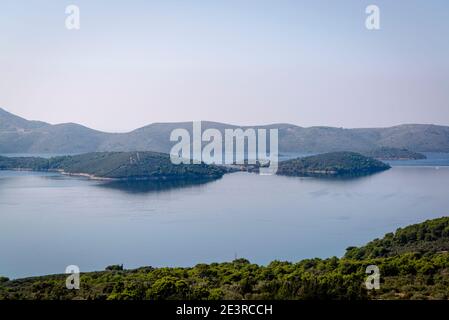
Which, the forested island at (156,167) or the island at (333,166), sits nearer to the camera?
the forested island at (156,167)

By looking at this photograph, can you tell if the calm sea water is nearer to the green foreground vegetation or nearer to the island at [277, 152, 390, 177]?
the green foreground vegetation

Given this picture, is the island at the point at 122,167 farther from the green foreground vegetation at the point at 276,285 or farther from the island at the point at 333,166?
the green foreground vegetation at the point at 276,285

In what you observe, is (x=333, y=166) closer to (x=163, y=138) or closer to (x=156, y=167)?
(x=156, y=167)

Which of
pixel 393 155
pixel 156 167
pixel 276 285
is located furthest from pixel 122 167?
pixel 393 155

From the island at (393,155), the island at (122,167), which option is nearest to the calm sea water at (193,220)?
the island at (122,167)

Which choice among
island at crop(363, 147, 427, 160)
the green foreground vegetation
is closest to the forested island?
island at crop(363, 147, 427, 160)

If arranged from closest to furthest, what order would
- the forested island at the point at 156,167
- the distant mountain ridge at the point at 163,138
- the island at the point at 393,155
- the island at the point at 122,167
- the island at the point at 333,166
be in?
the island at the point at 122,167
the forested island at the point at 156,167
the island at the point at 333,166
the island at the point at 393,155
the distant mountain ridge at the point at 163,138
